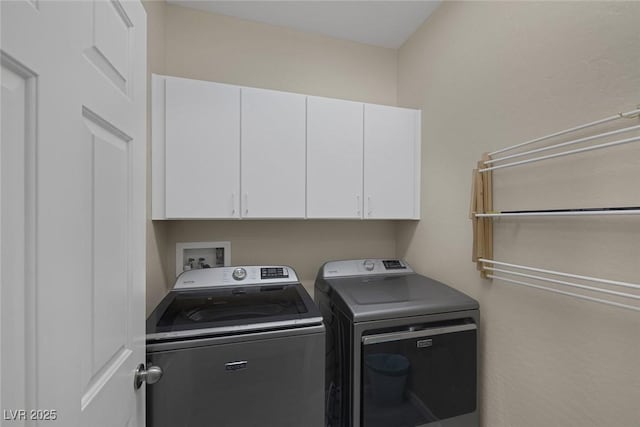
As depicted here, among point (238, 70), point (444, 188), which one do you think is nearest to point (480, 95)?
point (444, 188)

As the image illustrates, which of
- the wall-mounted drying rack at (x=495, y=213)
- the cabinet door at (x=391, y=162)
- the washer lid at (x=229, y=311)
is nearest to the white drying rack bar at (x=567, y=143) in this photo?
the wall-mounted drying rack at (x=495, y=213)

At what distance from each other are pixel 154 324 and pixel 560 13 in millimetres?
2115

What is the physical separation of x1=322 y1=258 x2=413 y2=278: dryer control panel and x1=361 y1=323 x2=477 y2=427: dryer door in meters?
0.60

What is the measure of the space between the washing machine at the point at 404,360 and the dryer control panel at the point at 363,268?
1.14 feet

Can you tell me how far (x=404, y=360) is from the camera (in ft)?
4.35

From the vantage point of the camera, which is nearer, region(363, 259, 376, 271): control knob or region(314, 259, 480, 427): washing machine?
region(314, 259, 480, 427): washing machine

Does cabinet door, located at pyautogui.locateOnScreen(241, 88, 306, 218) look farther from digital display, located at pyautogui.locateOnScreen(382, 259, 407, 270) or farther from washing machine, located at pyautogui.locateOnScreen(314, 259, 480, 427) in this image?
digital display, located at pyautogui.locateOnScreen(382, 259, 407, 270)

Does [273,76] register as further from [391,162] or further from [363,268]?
[363,268]

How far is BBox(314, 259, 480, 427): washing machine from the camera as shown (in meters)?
1.28

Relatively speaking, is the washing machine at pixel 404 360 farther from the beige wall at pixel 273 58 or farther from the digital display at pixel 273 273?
the beige wall at pixel 273 58

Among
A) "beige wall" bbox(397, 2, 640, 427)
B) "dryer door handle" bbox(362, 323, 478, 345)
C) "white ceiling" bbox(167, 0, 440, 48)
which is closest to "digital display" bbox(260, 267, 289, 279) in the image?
"dryer door handle" bbox(362, 323, 478, 345)

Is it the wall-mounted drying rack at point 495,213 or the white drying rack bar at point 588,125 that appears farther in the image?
the wall-mounted drying rack at point 495,213

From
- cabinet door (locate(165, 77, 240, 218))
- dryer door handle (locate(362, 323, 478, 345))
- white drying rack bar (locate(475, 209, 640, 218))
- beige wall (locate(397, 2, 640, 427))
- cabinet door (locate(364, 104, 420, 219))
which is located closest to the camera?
white drying rack bar (locate(475, 209, 640, 218))

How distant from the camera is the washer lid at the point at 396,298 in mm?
1318
